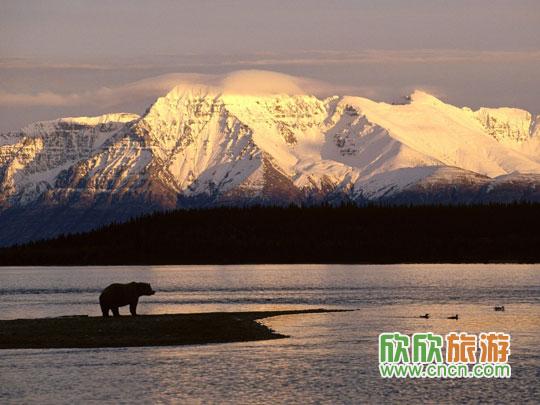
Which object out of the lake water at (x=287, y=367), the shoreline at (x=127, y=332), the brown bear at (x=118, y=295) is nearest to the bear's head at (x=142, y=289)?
the brown bear at (x=118, y=295)

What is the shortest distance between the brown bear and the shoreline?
150cm

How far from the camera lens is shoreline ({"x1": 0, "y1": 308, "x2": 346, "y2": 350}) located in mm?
81188

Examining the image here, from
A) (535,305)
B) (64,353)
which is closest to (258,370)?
(64,353)

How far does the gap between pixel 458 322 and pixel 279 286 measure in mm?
82124

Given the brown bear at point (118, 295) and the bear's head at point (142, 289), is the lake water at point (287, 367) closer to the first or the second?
the bear's head at point (142, 289)

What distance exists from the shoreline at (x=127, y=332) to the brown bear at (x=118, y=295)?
4.92 ft

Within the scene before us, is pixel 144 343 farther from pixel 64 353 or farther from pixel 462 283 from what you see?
pixel 462 283

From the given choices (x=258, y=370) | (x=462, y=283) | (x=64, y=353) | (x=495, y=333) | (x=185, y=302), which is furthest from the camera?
(x=462, y=283)

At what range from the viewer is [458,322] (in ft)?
319

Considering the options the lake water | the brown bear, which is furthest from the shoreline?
the lake water

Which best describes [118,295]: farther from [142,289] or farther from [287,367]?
[287,367]

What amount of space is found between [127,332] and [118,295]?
32.9ft

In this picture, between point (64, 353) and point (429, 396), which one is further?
point (64, 353)

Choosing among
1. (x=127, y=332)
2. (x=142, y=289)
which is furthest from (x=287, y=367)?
(x=142, y=289)
